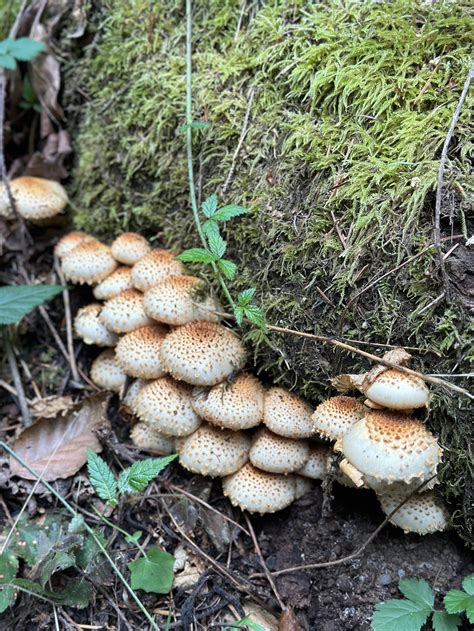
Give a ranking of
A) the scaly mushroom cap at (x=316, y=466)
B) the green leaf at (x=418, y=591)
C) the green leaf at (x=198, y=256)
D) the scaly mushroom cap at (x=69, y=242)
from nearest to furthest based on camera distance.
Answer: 1. the green leaf at (x=418, y=591)
2. the green leaf at (x=198, y=256)
3. the scaly mushroom cap at (x=316, y=466)
4. the scaly mushroom cap at (x=69, y=242)

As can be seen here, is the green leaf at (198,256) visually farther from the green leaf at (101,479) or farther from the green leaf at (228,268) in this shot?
the green leaf at (101,479)

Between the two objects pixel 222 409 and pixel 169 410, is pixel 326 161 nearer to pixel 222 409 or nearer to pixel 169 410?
pixel 222 409

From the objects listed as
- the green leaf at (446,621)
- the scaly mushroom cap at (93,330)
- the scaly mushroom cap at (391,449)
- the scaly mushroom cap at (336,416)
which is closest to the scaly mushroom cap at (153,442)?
the scaly mushroom cap at (93,330)

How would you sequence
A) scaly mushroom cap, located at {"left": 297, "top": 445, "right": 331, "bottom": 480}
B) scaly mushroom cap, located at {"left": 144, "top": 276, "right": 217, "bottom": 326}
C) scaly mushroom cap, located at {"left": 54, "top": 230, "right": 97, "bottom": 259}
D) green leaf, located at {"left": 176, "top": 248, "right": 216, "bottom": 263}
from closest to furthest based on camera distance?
green leaf, located at {"left": 176, "top": 248, "right": 216, "bottom": 263}, scaly mushroom cap, located at {"left": 297, "top": 445, "right": 331, "bottom": 480}, scaly mushroom cap, located at {"left": 144, "top": 276, "right": 217, "bottom": 326}, scaly mushroom cap, located at {"left": 54, "top": 230, "right": 97, "bottom": 259}

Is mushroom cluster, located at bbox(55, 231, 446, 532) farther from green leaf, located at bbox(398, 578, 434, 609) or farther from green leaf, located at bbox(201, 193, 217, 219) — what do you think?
green leaf, located at bbox(201, 193, 217, 219)

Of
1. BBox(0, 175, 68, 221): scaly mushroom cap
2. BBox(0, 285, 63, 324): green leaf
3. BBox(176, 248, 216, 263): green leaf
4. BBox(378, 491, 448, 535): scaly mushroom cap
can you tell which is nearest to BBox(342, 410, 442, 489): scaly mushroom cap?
BBox(378, 491, 448, 535): scaly mushroom cap

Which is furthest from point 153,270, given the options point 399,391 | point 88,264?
point 399,391

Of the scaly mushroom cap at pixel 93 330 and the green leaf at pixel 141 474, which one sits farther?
the scaly mushroom cap at pixel 93 330
